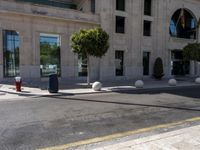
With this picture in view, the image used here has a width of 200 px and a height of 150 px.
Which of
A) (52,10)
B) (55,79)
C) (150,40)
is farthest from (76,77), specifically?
(150,40)

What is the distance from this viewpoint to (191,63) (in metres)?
30.9

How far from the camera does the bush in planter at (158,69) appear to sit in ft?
83.0

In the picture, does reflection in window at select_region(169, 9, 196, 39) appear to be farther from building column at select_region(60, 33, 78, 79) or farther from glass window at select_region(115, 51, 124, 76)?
building column at select_region(60, 33, 78, 79)

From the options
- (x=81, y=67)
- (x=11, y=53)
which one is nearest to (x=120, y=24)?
(x=81, y=67)

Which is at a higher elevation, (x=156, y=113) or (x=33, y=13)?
(x=33, y=13)

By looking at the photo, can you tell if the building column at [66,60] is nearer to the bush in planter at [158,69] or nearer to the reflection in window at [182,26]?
the bush in planter at [158,69]

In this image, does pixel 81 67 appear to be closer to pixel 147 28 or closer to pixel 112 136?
pixel 147 28

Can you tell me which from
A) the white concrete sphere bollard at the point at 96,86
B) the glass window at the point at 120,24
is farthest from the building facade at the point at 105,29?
the white concrete sphere bollard at the point at 96,86

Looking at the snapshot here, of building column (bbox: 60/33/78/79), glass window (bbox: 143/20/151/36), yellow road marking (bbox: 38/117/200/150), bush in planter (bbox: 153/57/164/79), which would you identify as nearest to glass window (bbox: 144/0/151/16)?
glass window (bbox: 143/20/151/36)

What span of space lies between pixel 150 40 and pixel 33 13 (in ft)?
48.8

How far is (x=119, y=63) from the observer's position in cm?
2406

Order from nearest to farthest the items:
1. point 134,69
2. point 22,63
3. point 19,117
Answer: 1. point 19,117
2. point 22,63
3. point 134,69

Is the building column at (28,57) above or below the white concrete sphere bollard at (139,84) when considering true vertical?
above

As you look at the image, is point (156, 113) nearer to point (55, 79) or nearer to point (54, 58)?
point (55, 79)
